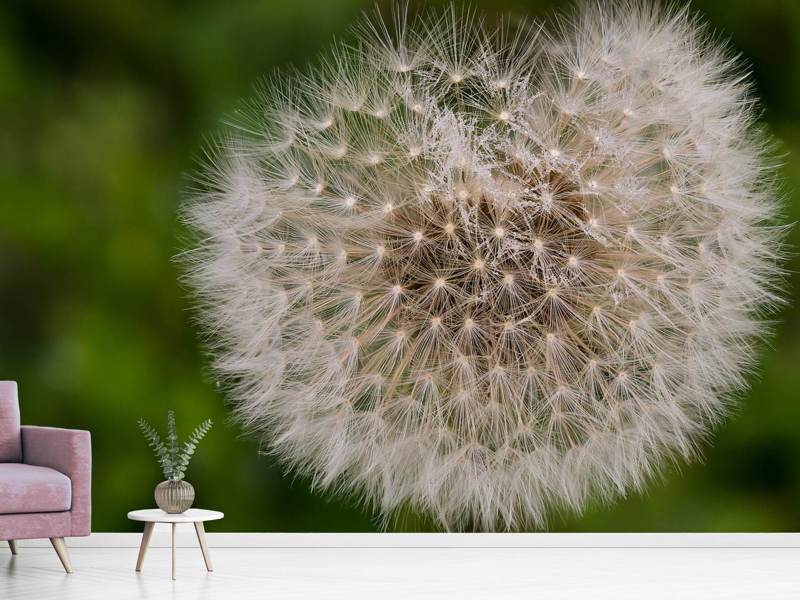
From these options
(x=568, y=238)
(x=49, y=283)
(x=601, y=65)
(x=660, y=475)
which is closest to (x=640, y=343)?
(x=568, y=238)

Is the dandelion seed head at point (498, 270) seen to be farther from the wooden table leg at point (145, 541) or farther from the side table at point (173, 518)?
the wooden table leg at point (145, 541)

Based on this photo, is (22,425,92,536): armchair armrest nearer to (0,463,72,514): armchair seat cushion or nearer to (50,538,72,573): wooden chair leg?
(0,463,72,514): armchair seat cushion

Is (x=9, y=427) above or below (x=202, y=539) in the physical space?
above

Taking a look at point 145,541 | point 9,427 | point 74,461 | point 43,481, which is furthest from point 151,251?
point 145,541

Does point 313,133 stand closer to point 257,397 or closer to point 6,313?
point 257,397

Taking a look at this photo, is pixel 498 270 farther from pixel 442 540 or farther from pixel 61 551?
pixel 61 551

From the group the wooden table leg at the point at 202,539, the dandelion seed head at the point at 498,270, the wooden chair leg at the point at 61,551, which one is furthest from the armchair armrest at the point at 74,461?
the dandelion seed head at the point at 498,270
